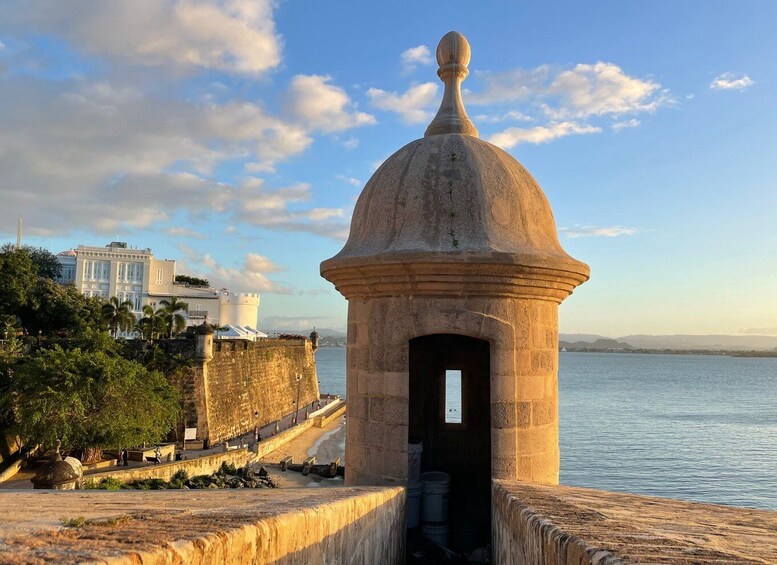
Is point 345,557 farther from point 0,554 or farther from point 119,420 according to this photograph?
point 119,420

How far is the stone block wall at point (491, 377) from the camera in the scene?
4.59 meters

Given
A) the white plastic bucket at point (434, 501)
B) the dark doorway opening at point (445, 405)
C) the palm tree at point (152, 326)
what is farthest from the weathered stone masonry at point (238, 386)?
the white plastic bucket at point (434, 501)

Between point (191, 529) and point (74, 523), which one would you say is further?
point (74, 523)

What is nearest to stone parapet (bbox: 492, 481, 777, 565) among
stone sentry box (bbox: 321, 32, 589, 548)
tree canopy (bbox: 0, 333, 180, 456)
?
stone sentry box (bbox: 321, 32, 589, 548)

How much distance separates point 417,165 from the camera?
16.3 feet

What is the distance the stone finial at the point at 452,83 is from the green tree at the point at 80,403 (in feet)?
46.5

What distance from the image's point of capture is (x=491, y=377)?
4707 mm

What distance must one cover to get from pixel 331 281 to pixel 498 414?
1716 mm

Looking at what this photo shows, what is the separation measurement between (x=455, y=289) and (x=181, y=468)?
15382 millimetres

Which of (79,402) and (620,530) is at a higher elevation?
(620,530)

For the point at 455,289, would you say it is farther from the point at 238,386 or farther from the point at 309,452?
the point at 309,452

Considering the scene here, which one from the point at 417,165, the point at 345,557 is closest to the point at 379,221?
the point at 417,165

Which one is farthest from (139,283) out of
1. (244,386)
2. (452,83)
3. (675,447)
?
(452,83)

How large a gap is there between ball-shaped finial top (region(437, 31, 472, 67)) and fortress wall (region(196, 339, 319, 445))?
2117 centimetres
